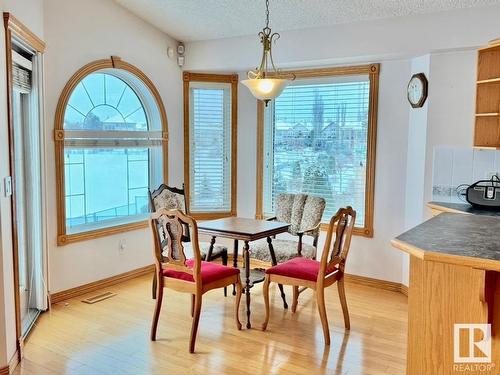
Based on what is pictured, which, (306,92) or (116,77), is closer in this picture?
(116,77)

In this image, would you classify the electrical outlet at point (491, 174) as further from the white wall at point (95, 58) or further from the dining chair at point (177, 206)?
the white wall at point (95, 58)

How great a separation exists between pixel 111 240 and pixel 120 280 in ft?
1.40

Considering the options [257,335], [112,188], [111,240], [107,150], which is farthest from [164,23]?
[257,335]

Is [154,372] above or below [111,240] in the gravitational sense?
below

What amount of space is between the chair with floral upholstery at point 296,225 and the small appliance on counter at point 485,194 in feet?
4.30

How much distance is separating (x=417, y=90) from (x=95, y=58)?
3001 mm

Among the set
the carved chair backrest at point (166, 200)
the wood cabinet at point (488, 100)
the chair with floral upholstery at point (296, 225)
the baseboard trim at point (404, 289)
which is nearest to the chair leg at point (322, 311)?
the chair with floral upholstery at point (296, 225)

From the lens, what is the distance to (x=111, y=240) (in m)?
4.83

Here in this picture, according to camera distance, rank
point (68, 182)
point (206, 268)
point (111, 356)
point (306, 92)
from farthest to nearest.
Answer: point (306, 92), point (68, 182), point (206, 268), point (111, 356)

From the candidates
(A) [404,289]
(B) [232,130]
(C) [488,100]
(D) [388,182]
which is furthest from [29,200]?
(C) [488,100]

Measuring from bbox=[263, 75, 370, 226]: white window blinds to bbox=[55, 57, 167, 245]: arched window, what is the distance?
1293 millimetres

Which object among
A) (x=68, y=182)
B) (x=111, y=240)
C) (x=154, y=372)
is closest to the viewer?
(x=154, y=372)

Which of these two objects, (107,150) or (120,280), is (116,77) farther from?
(120,280)

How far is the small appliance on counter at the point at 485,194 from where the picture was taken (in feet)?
13.0
